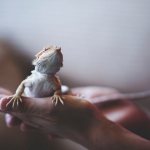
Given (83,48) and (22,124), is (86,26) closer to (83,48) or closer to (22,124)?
(83,48)

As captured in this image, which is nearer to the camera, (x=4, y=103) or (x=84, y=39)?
(x=4, y=103)

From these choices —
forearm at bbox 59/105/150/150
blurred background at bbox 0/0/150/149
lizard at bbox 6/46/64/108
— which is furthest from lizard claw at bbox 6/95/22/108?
blurred background at bbox 0/0/150/149

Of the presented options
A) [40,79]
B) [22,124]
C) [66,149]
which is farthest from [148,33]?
[40,79]

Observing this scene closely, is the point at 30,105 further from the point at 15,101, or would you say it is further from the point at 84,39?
the point at 84,39

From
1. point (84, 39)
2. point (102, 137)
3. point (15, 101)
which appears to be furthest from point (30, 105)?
point (84, 39)

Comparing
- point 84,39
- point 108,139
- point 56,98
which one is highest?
point 84,39
